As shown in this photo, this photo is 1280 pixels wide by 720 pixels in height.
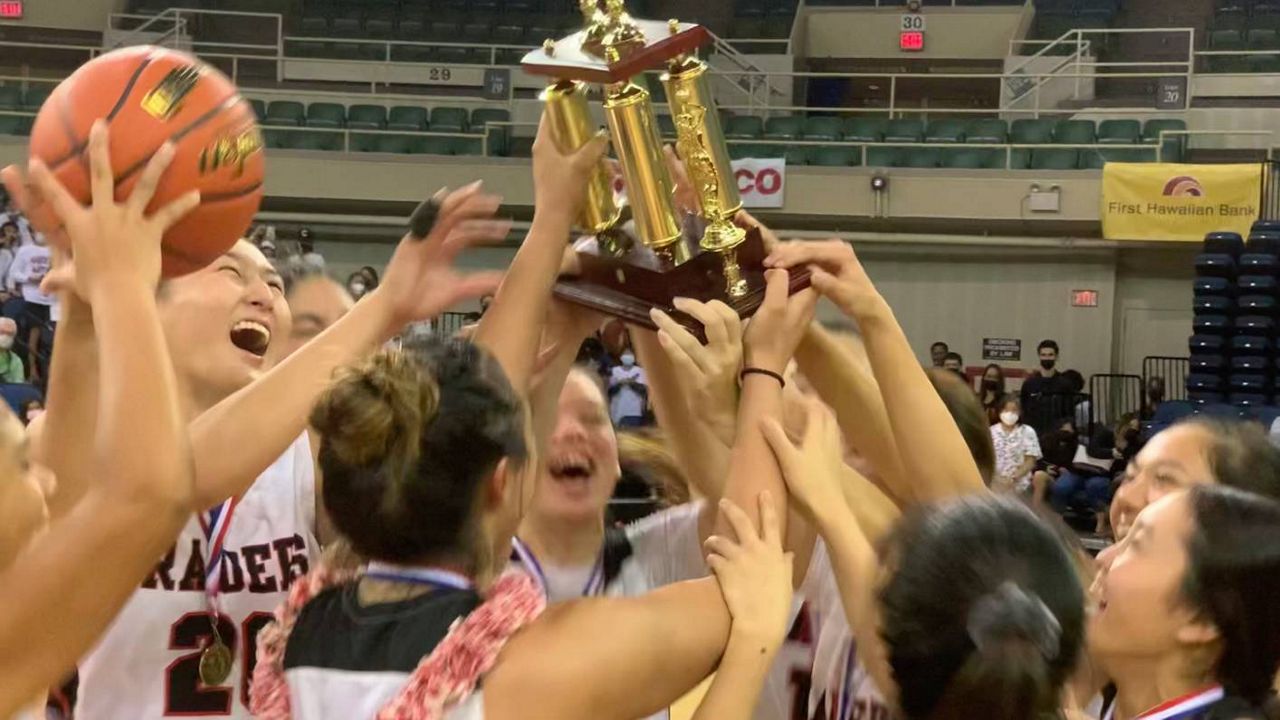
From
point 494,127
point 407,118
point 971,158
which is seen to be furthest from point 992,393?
point 407,118

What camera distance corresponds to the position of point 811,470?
5.38 feet

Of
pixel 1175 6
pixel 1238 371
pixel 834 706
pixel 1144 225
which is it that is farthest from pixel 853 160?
pixel 834 706

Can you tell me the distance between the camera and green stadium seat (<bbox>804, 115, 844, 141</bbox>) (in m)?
13.4

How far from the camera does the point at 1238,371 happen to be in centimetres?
1116

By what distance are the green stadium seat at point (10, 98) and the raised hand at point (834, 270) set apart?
13186 millimetres

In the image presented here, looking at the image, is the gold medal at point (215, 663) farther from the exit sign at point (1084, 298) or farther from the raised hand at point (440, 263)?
the exit sign at point (1084, 298)

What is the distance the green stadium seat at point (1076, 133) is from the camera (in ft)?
42.0

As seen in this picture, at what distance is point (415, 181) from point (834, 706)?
1130cm

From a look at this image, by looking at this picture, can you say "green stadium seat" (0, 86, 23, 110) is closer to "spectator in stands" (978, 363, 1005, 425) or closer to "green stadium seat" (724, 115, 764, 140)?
"green stadium seat" (724, 115, 764, 140)

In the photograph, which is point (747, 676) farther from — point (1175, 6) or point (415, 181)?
point (1175, 6)

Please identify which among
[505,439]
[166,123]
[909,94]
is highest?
[909,94]

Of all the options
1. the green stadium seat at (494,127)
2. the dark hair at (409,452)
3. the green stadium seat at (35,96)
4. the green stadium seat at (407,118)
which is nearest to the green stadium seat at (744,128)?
the green stadium seat at (494,127)

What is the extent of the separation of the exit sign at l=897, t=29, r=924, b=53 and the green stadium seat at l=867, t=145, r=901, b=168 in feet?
10.2

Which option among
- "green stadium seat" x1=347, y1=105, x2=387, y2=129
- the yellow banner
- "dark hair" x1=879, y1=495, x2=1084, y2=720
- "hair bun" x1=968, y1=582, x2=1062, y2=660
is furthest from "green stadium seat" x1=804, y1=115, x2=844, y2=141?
"hair bun" x1=968, y1=582, x2=1062, y2=660
